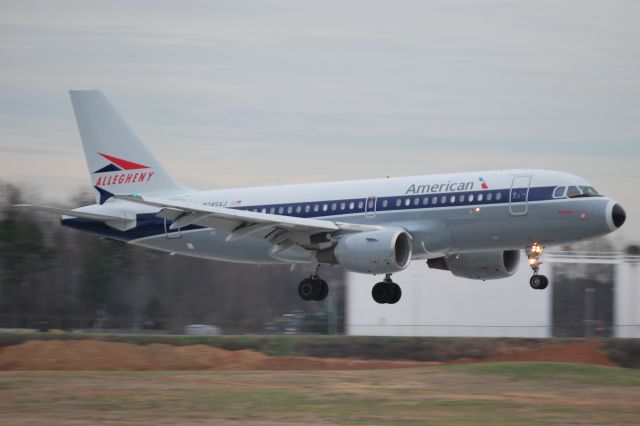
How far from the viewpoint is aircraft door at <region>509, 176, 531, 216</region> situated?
4328cm

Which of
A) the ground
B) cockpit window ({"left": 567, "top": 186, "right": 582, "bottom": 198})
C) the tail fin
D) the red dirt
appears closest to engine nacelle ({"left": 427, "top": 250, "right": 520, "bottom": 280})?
the ground

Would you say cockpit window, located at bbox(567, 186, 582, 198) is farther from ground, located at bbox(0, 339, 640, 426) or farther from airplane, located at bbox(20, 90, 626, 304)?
ground, located at bbox(0, 339, 640, 426)

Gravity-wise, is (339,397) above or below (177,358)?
above

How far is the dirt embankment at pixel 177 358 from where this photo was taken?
194 feet

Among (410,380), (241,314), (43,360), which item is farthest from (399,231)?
(241,314)

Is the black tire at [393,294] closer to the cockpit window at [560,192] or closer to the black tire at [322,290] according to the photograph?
the black tire at [322,290]

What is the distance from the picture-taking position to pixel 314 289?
48.9 m

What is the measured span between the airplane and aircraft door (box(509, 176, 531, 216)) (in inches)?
1.5

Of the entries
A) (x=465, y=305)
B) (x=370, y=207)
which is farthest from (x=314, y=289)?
(x=465, y=305)

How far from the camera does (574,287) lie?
252 ft

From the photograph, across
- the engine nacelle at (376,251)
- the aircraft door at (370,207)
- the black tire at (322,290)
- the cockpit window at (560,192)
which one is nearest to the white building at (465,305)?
the black tire at (322,290)

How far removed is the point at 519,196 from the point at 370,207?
20.6 ft

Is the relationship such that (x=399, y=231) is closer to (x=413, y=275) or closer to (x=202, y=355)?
(x=202, y=355)

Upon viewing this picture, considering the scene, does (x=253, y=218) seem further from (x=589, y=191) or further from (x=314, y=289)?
(x=589, y=191)
